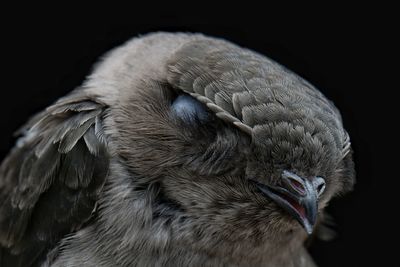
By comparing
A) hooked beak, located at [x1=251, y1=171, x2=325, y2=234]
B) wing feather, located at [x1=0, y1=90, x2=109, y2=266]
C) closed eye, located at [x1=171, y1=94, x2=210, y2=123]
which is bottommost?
wing feather, located at [x1=0, y1=90, x2=109, y2=266]

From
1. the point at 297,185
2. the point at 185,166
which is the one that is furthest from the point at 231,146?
the point at 297,185

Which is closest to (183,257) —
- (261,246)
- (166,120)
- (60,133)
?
(261,246)

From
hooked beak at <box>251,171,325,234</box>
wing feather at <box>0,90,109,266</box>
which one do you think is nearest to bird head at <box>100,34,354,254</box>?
hooked beak at <box>251,171,325,234</box>

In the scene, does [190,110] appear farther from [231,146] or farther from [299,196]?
[299,196]

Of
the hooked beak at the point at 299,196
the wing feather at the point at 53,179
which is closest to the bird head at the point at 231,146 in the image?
the hooked beak at the point at 299,196

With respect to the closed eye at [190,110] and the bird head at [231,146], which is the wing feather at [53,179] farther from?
the closed eye at [190,110]

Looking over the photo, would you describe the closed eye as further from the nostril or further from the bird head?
the nostril
